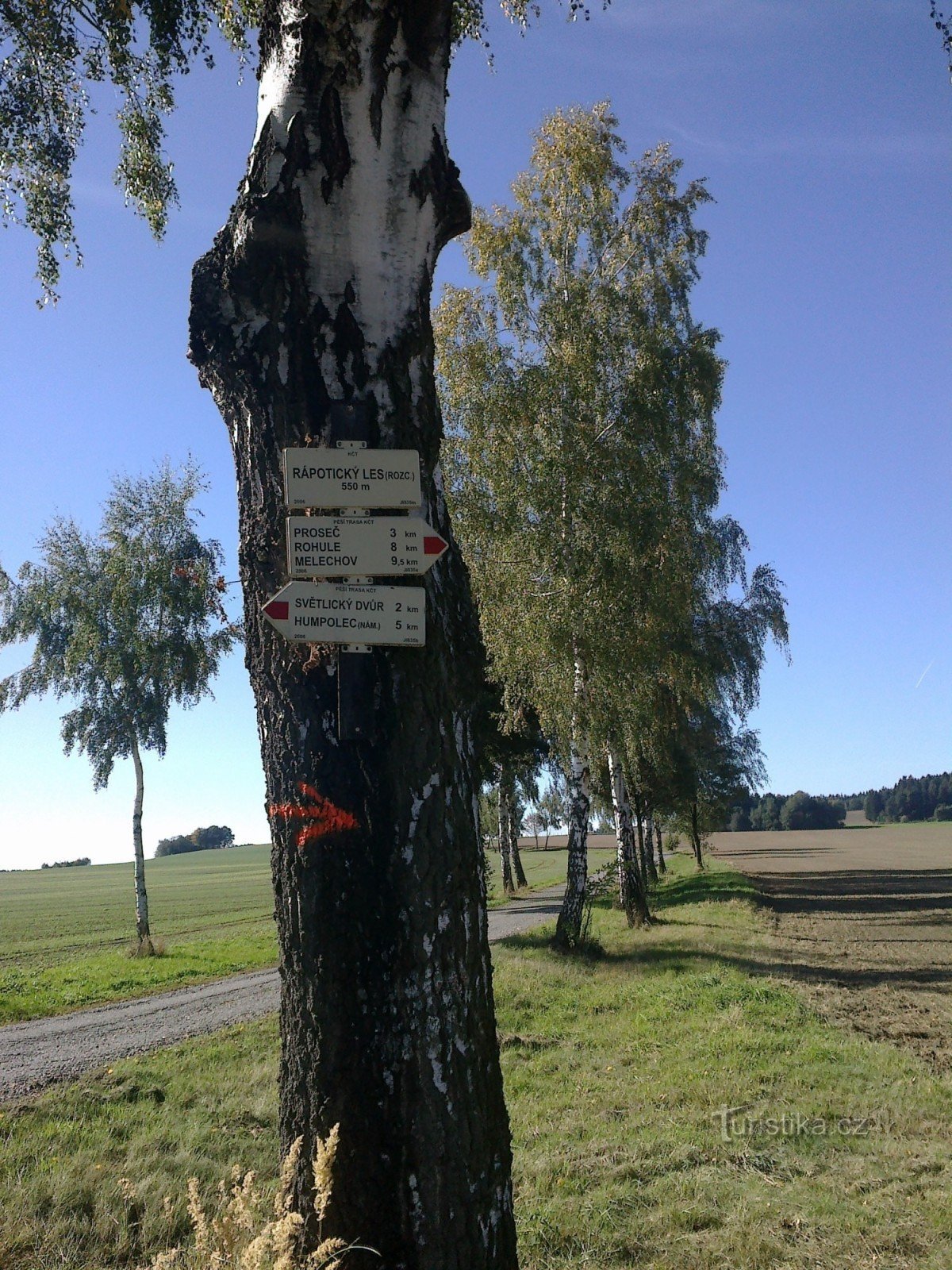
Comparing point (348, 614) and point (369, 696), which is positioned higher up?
point (348, 614)

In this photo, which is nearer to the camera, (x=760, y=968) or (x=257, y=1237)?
(x=257, y=1237)

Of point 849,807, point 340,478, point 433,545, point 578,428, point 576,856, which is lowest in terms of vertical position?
point 849,807

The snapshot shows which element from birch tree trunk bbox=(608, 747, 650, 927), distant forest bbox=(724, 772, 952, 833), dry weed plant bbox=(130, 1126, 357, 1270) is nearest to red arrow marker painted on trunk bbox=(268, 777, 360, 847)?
dry weed plant bbox=(130, 1126, 357, 1270)

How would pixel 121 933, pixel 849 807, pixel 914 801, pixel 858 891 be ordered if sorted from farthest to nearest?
pixel 849 807
pixel 914 801
pixel 858 891
pixel 121 933

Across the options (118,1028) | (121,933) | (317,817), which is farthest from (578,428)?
(121,933)

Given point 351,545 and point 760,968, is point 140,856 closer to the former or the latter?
point 760,968

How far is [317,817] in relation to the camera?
3.14 metres

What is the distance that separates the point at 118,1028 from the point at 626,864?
12.5 metres

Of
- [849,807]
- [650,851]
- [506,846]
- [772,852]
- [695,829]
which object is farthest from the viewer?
[849,807]

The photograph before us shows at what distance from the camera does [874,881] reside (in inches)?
1564

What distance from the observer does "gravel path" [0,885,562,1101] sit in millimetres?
8781

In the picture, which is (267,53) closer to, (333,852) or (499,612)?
(333,852)

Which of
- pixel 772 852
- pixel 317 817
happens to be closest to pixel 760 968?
pixel 317 817

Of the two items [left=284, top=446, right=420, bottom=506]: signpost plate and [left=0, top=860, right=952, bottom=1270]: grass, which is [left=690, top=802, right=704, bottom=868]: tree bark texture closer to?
[left=0, top=860, right=952, bottom=1270]: grass
